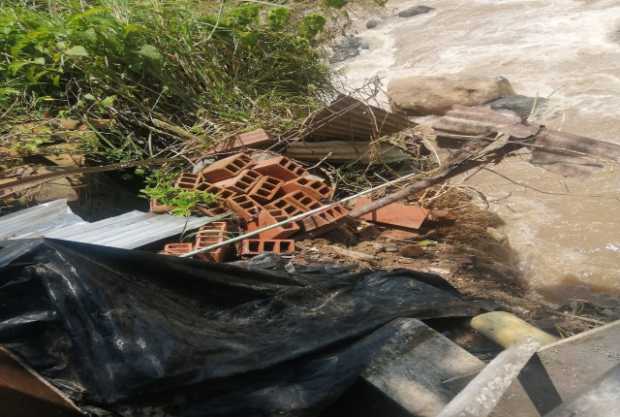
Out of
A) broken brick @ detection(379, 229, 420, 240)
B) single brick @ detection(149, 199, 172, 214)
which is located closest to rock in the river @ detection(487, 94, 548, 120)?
broken brick @ detection(379, 229, 420, 240)

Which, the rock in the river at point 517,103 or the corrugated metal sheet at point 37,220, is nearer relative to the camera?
the corrugated metal sheet at point 37,220

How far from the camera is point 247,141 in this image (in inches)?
202

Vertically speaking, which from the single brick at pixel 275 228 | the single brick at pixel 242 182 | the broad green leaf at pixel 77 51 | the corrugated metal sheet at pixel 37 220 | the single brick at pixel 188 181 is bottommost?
the single brick at pixel 275 228

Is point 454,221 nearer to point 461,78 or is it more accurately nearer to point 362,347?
point 362,347

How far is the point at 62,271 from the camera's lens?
2207 millimetres

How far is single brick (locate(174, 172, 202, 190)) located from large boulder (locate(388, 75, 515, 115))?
4159 mm

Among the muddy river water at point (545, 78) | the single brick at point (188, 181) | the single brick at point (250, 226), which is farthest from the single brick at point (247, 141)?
the muddy river water at point (545, 78)

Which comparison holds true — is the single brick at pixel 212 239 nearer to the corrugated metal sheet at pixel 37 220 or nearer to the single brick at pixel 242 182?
the single brick at pixel 242 182

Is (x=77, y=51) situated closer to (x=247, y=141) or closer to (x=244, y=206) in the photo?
(x=247, y=141)

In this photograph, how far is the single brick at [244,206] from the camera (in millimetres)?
4312

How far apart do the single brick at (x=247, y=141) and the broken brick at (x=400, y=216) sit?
1.04 metres

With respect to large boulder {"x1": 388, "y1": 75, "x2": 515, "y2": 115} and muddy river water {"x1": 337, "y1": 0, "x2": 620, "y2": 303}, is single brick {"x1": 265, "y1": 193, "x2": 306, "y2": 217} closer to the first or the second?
muddy river water {"x1": 337, "y1": 0, "x2": 620, "y2": 303}

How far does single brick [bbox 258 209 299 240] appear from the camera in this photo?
4207 millimetres

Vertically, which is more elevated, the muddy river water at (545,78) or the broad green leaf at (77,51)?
the broad green leaf at (77,51)
